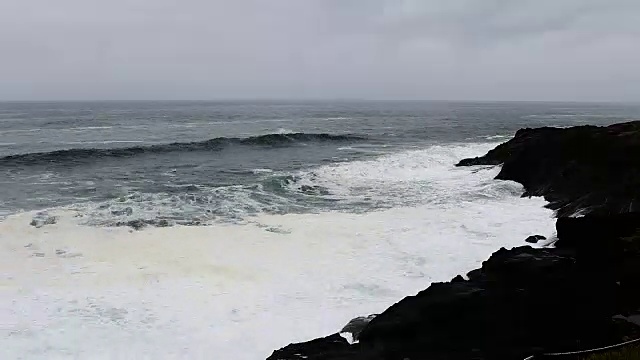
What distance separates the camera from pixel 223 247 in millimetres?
16016

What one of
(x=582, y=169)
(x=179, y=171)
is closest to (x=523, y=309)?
(x=582, y=169)

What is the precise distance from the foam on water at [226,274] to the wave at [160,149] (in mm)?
19164

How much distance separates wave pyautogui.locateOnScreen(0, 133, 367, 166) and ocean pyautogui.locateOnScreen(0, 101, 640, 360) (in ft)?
9.62

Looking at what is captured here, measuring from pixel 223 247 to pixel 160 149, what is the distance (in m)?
30.4

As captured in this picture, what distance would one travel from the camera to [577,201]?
1962 centimetres

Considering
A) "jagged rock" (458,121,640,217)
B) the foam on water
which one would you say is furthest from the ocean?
"jagged rock" (458,121,640,217)

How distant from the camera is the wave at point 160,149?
37.2 meters

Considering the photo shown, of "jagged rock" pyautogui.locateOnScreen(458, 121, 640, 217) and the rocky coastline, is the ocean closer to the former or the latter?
"jagged rock" pyautogui.locateOnScreen(458, 121, 640, 217)

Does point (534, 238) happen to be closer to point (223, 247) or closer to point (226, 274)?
point (226, 274)

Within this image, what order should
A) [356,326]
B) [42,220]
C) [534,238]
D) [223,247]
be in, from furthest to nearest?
[42,220] < [223,247] < [534,238] < [356,326]

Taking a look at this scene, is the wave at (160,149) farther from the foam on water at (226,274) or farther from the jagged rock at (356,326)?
the jagged rock at (356,326)

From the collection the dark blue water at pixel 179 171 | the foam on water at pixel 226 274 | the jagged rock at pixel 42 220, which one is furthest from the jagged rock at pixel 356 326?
the jagged rock at pixel 42 220

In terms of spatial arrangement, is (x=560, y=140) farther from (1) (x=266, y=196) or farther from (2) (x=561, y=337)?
(2) (x=561, y=337)

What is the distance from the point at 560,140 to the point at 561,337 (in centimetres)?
1946
